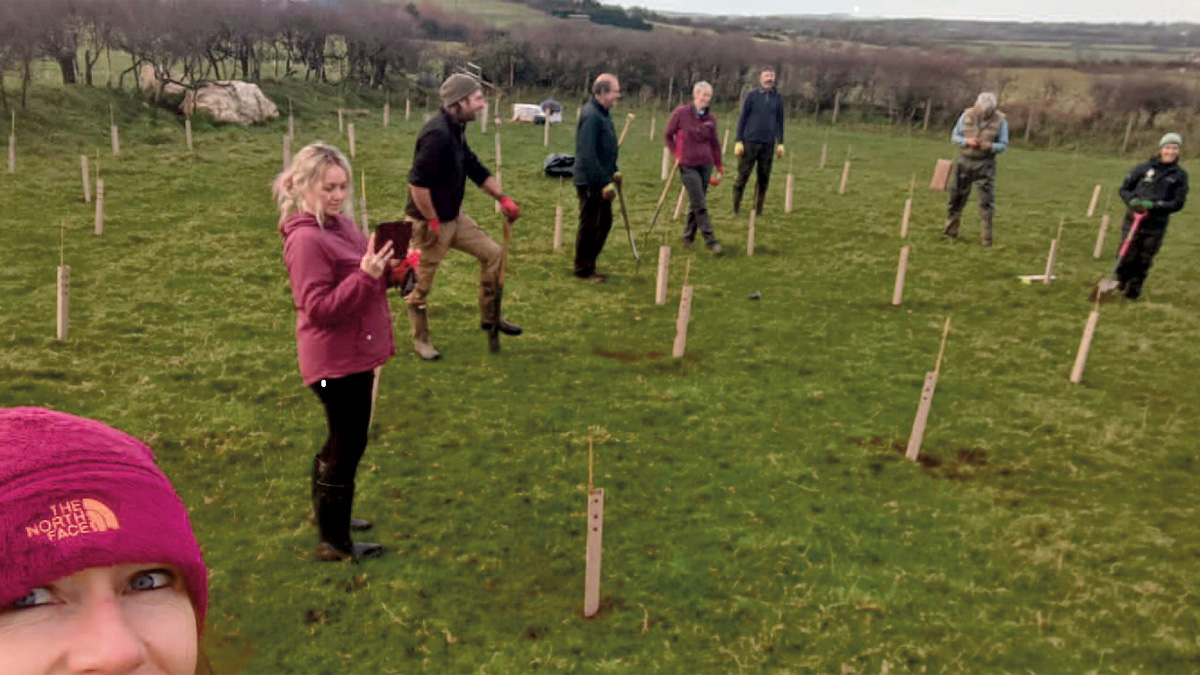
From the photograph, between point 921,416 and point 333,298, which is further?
point 921,416

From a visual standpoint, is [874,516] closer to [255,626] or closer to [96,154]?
[255,626]

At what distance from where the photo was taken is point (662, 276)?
9.31 m

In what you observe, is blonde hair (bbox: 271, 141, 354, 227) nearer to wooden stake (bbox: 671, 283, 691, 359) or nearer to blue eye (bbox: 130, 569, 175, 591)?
blue eye (bbox: 130, 569, 175, 591)

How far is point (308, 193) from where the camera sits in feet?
13.6

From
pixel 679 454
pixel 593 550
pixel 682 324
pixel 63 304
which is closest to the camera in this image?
pixel 593 550

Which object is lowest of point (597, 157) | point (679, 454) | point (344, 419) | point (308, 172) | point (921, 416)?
point (679, 454)

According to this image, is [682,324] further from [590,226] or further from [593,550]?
[593,550]

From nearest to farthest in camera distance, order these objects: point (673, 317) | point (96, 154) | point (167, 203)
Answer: point (673, 317) < point (167, 203) < point (96, 154)

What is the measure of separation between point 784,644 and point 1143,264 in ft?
28.6

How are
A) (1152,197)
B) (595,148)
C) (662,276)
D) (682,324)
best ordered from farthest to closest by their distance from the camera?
(1152,197) < (595,148) < (662,276) < (682,324)

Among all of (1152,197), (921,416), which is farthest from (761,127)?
(921,416)

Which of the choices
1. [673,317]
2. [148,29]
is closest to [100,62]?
[148,29]

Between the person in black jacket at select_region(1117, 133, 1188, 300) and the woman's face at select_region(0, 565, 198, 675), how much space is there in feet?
37.2

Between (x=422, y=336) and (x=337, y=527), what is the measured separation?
3378mm
